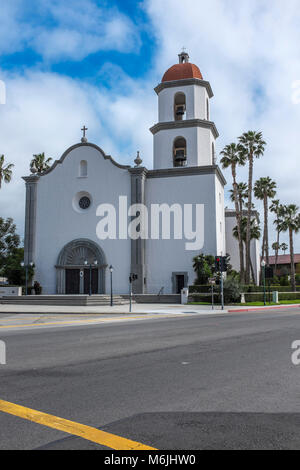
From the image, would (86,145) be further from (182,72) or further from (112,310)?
(112,310)

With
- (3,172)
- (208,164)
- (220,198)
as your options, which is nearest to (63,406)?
(208,164)

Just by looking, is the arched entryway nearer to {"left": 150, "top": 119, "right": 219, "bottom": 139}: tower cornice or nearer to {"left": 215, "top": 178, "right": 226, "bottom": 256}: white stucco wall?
{"left": 215, "top": 178, "right": 226, "bottom": 256}: white stucco wall

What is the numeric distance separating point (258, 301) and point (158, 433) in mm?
32455

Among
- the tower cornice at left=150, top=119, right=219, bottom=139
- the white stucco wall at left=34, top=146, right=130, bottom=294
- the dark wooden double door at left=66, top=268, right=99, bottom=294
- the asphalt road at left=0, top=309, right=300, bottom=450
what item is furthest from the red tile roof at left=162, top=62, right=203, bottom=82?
the asphalt road at left=0, top=309, right=300, bottom=450

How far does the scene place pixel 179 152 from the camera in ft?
132

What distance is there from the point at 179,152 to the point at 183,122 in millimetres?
3002

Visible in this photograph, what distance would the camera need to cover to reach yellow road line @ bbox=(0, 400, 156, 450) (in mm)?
3812

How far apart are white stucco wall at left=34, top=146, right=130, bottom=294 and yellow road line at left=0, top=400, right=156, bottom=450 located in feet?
112

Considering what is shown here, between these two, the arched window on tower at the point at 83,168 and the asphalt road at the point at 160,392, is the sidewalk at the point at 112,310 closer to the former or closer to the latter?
the asphalt road at the point at 160,392

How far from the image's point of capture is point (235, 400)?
5.36 m

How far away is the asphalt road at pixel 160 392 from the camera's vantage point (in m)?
4.06

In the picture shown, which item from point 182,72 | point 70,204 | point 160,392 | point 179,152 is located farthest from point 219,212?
point 160,392

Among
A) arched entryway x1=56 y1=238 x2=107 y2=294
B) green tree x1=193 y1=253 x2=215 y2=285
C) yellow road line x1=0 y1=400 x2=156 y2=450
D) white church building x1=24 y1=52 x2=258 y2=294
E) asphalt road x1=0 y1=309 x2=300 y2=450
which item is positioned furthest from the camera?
arched entryway x1=56 y1=238 x2=107 y2=294
